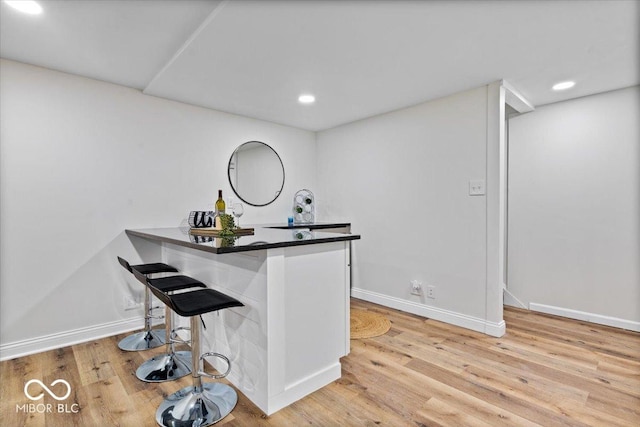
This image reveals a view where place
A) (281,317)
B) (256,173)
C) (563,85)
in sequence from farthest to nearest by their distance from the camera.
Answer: (256,173) → (563,85) → (281,317)

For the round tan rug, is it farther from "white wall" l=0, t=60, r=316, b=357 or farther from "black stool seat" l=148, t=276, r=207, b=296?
"white wall" l=0, t=60, r=316, b=357

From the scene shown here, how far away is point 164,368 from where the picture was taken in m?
2.06

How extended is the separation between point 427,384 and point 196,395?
1344mm

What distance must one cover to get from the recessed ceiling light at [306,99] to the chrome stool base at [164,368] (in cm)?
241

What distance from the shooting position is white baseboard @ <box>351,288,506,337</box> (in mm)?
2721

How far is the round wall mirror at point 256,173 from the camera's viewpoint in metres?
3.59

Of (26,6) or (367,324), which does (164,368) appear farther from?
(26,6)

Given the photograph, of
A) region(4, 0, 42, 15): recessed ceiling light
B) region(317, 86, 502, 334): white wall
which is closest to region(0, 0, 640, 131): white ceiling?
region(4, 0, 42, 15): recessed ceiling light

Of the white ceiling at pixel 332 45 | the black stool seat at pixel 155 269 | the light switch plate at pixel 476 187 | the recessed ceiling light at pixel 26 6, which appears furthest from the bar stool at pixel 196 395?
the light switch plate at pixel 476 187

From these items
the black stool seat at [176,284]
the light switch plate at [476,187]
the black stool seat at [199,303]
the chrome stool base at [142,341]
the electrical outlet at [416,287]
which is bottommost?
the chrome stool base at [142,341]

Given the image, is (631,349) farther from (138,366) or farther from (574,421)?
(138,366)

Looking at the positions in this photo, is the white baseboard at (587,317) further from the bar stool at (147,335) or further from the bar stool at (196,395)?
the bar stool at (147,335)

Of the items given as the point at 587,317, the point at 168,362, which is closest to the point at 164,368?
the point at 168,362

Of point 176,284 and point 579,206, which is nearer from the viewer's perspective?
point 176,284
